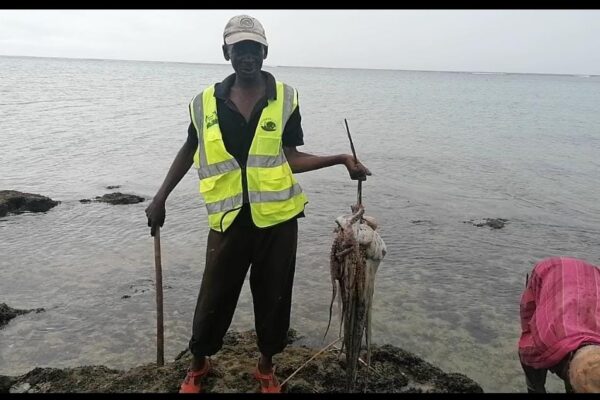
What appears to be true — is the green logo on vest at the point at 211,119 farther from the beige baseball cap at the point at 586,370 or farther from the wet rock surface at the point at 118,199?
the wet rock surface at the point at 118,199

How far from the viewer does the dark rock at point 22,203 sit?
10.4 metres

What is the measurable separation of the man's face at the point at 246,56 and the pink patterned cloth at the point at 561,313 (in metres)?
2.25

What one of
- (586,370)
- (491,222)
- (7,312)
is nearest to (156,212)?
(586,370)

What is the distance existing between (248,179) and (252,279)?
747 millimetres

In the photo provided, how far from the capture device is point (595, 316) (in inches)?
98.3

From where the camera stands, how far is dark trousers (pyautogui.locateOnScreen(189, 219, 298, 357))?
3.41 m

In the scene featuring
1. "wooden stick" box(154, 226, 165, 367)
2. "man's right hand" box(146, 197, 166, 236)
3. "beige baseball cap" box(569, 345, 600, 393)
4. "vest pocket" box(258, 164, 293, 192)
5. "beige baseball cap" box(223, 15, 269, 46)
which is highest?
"beige baseball cap" box(223, 15, 269, 46)

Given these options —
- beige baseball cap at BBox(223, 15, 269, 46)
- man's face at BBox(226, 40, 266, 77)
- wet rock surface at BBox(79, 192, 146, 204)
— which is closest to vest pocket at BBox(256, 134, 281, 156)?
man's face at BBox(226, 40, 266, 77)

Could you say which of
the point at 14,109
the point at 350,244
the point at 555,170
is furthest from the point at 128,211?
the point at 14,109

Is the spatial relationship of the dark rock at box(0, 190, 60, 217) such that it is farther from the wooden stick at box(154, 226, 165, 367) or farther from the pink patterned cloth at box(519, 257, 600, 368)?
the pink patterned cloth at box(519, 257, 600, 368)

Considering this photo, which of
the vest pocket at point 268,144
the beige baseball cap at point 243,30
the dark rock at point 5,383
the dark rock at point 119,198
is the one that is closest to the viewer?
the beige baseball cap at point 243,30

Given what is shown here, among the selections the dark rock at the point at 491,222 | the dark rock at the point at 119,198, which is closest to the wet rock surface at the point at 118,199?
the dark rock at the point at 119,198

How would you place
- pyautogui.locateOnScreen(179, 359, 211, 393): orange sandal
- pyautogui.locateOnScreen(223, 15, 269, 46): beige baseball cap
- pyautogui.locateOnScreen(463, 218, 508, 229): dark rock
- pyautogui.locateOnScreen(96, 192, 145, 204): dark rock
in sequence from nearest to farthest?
pyautogui.locateOnScreen(223, 15, 269, 46): beige baseball cap, pyautogui.locateOnScreen(179, 359, 211, 393): orange sandal, pyautogui.locateOnScreen(463, 218, 508, 229): dark rock, pyautogui.locateOnScreen(96, 192, 145, 204): dark rock

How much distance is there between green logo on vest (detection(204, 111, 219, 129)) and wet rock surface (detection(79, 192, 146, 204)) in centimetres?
892
